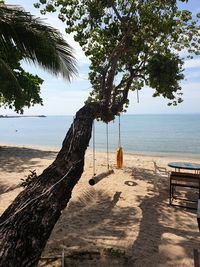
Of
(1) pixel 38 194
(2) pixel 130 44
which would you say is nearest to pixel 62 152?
(1) pixel 38 194

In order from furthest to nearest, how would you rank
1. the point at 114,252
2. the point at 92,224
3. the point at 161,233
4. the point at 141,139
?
1. the point at 141,139
2. the point at 92,224
3. the point at 161,233
4. the point at 114,252

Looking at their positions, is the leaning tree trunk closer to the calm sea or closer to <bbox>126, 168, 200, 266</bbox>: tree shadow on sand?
<bbox>126, 168, 200, 266</bbox>: tree shadow on sand

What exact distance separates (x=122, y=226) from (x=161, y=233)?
0.82m

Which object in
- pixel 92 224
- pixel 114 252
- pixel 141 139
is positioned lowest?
pixel 141 139

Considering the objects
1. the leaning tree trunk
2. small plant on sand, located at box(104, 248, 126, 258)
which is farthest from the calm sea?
the leaning tree trunk

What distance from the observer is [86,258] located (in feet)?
12.8

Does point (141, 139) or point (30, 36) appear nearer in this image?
point (30, 36)

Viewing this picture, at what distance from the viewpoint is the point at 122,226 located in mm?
5391

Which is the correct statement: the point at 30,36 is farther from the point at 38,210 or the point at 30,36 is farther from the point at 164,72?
the point at 164,72

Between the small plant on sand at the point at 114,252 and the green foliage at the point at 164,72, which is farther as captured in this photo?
the green foliage at the point at 164,72

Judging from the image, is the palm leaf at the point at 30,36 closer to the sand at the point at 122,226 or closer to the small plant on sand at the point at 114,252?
the sand at the point at 122,226

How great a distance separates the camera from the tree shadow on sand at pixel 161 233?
398 cm

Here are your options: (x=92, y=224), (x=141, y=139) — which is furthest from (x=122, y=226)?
(x=141, y=139)

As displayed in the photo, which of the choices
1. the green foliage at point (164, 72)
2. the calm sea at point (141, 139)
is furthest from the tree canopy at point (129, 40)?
the calm sea at point (141, 139)
